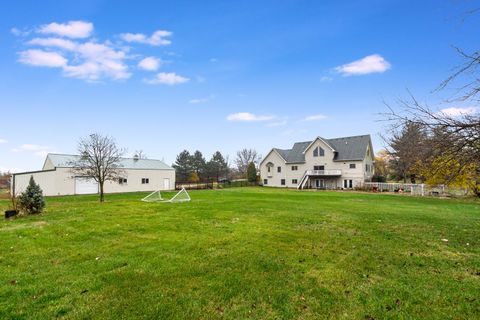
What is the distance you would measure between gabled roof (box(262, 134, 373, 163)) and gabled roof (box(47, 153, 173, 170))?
2110 centimetres

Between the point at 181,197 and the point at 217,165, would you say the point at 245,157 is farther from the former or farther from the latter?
the point at 181,197

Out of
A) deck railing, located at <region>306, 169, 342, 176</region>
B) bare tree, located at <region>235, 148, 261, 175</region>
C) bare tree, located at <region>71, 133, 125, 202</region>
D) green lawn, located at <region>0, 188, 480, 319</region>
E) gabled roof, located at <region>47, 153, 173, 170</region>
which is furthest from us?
bare tree, located at <region>235, 148, 261, 175</region>

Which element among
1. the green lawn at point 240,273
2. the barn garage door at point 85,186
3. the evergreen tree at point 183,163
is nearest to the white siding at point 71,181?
the barn garage door at point 85,186

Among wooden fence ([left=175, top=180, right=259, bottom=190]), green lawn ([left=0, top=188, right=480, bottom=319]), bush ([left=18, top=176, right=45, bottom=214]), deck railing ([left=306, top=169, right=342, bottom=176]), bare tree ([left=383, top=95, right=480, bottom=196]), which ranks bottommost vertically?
wooden fence ([left=175, top=180, right=259, bottom=190])

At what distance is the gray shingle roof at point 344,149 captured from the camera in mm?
38219

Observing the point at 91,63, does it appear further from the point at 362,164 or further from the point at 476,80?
the point at 362,164

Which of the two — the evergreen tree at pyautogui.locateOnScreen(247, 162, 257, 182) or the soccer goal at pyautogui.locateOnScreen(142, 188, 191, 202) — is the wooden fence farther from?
the soccer goal at pyautogui.locateOnScreen(142, 188, 191, 202)

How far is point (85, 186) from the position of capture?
110 feet

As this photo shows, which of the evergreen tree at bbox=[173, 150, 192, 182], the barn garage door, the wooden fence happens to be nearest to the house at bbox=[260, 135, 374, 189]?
the wooden fence

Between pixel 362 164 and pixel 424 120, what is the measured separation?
118 ft

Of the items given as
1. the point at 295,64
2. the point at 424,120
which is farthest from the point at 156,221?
the point at 295,64

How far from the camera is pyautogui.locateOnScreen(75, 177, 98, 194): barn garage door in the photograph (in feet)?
108

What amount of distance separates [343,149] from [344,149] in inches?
6.4

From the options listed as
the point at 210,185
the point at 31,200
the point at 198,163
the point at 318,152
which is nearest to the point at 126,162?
the point at 210,185
